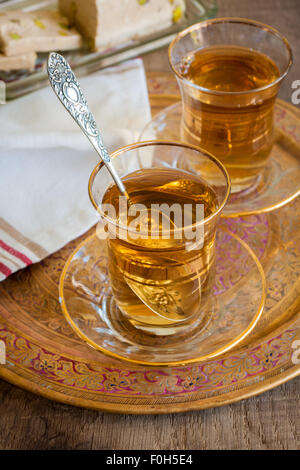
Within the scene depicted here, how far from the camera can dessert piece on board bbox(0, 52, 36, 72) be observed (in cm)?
120

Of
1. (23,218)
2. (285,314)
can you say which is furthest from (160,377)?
(23,218)

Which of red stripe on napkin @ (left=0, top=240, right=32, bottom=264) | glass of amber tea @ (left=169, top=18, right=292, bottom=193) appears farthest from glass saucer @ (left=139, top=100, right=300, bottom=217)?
red stripe on napkin @ (left=0, top=240, right=32, bottom=264)

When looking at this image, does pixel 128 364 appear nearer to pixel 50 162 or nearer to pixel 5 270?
pixel 5 270

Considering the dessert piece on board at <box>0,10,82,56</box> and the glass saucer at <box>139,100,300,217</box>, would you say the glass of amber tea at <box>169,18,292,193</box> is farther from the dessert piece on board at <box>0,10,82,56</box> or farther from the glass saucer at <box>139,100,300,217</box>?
the dessert piece on board at <box>0,10,82,56</box>

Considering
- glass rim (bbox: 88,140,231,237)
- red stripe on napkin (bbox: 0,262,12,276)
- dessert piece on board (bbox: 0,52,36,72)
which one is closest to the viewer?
glass rim (bbox: 88,140,231,237)

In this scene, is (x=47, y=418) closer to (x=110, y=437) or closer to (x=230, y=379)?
(x=110, y=437)

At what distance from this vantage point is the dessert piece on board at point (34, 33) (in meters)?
1.20

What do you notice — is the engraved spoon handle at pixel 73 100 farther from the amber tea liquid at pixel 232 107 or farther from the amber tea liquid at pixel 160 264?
the amber tea liquid at pixel 232 107

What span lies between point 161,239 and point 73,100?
0.21 metres

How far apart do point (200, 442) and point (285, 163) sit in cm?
51

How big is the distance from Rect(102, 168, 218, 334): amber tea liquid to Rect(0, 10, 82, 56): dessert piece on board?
0.60m

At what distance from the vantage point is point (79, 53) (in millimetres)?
1260

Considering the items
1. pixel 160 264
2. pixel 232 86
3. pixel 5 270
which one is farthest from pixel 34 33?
pixel 160 264
